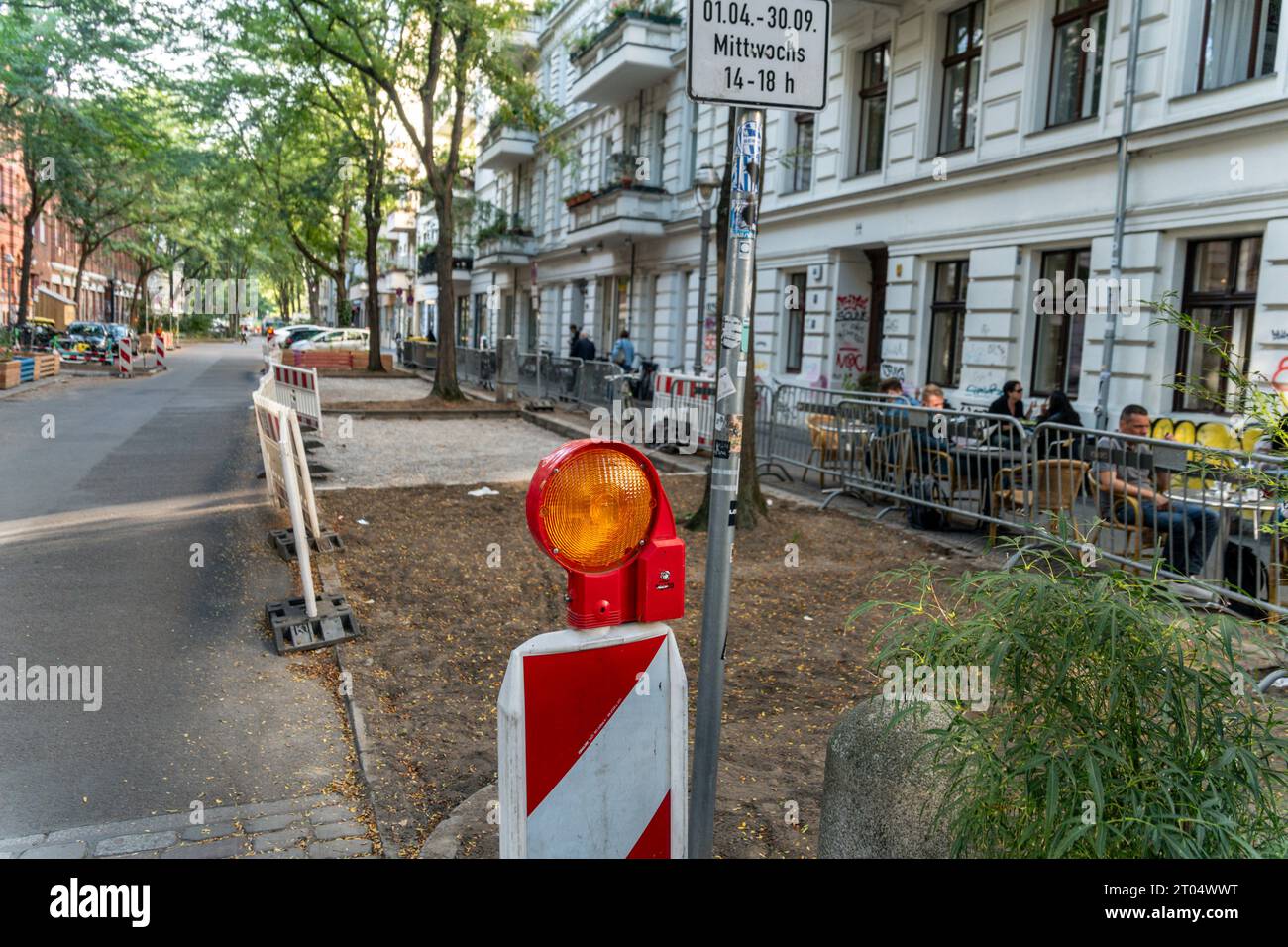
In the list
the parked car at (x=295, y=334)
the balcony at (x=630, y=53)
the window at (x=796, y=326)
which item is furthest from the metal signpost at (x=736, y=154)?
the parked car at (x=295, y=334)

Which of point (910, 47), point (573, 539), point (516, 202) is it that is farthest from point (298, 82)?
point (573, 539)

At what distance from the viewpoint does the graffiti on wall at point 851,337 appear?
19938mm

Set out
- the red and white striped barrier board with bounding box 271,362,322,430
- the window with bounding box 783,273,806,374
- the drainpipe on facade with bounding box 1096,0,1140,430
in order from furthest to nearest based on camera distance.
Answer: the window with bounding box 783,273,806,374 < the drainpipe on facade with bounding box 1096,0,1140,430 < the red and white striped barrier board with bounding box 271,362,322,430

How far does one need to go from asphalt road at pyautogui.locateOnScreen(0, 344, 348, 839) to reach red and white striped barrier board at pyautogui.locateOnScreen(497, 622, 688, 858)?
205cm

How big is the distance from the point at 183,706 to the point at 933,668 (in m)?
3.85

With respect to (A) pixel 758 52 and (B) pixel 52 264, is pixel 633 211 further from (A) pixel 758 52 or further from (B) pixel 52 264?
(B) pixel 52 264

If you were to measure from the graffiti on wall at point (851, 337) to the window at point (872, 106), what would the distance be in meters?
2.45

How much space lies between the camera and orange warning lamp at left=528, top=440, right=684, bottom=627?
93.3 inches

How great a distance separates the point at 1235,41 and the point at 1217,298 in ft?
9.91

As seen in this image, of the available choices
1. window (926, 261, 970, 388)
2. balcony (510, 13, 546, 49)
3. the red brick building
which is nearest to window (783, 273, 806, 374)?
window (926, 261, 970, 388)

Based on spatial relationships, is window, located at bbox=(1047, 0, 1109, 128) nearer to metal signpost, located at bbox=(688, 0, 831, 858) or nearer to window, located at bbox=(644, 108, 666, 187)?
metal signpost, located at bbox=(688, 0, 831, 858)

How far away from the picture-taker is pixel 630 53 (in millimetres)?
25469
